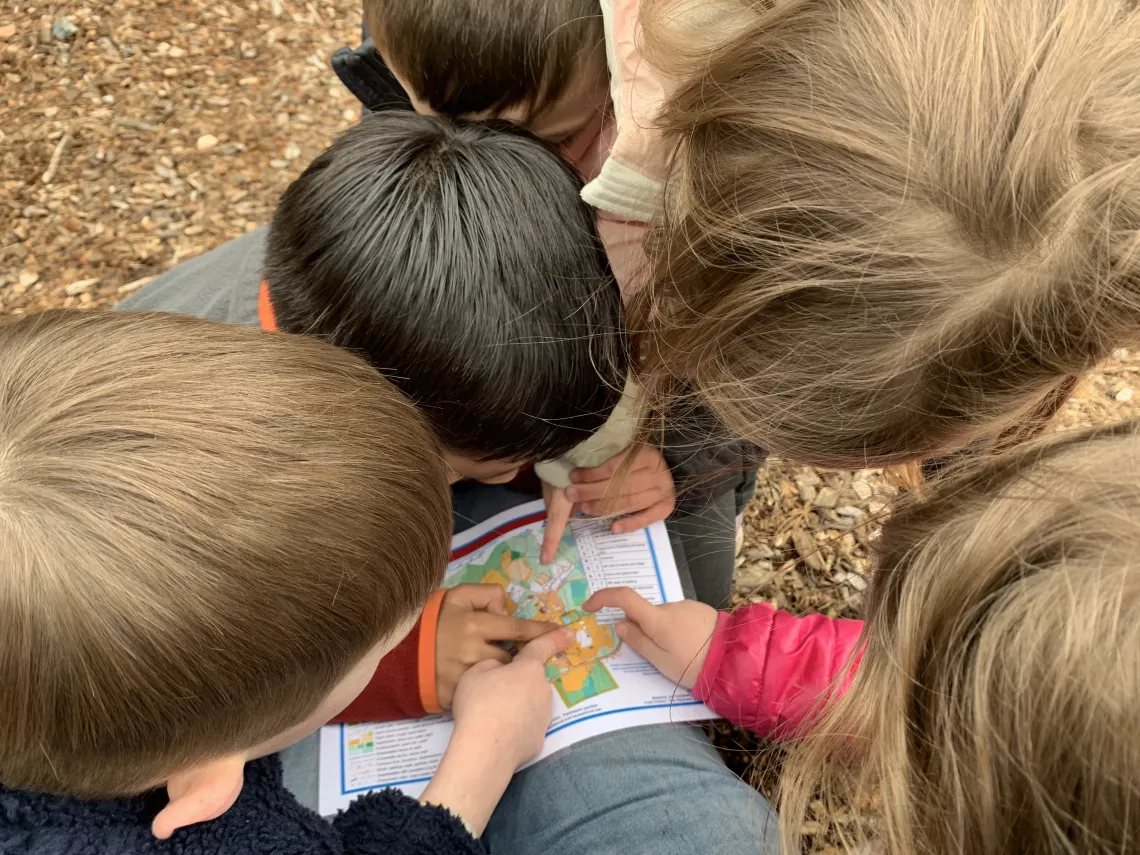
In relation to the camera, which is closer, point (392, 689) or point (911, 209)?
point (911, 209)

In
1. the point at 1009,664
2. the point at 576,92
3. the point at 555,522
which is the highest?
the point at 576,92

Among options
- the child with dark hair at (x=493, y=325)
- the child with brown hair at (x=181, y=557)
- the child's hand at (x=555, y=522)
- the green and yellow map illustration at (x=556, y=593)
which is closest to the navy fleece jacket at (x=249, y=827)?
the child with brown hair at (x=181, y=557)

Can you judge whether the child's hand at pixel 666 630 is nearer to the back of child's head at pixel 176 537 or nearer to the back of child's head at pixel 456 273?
the back of child's head at pixel 456 273

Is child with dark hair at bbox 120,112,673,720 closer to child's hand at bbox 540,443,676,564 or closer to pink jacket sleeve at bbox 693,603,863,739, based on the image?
child's hand at bbox 540,443,676,564

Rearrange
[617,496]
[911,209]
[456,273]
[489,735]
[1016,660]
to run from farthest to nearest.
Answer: [617,496] → [489,735] → [456,273] → [911,209] → [1016,660]

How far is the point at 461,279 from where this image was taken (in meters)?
0.74

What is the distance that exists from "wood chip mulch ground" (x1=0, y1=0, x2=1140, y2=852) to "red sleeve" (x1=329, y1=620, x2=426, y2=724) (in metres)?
0.64

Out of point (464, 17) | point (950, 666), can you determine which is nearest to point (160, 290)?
point (464, 17)

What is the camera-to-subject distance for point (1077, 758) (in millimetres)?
421

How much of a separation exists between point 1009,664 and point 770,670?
0.52 meters

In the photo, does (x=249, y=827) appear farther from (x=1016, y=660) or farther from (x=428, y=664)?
(x=1016, y=660)

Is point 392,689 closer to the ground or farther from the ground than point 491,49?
closer to the ground

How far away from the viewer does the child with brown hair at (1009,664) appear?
0.42 meters

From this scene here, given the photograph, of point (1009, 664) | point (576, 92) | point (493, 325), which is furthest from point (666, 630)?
point (576, 92)
